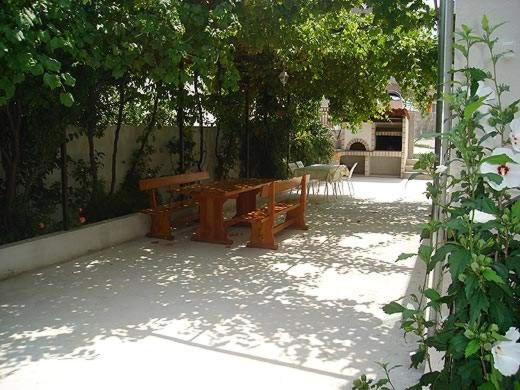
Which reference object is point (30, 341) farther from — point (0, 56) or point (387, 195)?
point (387, 195)

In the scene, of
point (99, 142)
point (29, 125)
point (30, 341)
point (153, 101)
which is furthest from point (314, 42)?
point (30, 341)

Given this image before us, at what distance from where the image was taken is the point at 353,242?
6.80 m

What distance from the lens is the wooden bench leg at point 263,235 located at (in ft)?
20.6

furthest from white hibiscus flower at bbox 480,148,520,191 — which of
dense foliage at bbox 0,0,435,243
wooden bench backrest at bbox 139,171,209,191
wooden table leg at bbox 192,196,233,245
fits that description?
wooden bench backrest at bbox 139,171,209,191

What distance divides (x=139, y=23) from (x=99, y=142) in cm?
330

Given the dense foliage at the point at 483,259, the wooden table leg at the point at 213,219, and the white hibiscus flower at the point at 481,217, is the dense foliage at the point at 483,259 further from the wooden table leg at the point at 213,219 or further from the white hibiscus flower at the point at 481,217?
the wooden table leg at the point at 213,219

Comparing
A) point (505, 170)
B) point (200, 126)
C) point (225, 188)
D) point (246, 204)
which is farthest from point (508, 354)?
point (200, 126)

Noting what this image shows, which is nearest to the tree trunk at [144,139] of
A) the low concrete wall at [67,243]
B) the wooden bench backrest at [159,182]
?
the wooden bench backrest at [159,182]

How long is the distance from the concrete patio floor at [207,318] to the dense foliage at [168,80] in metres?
1.23

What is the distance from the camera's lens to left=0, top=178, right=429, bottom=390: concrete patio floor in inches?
121

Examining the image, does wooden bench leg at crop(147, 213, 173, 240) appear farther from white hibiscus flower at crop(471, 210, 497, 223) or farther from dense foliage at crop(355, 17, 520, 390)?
white hibiscus flower at crop(471, 210, 497, 223)

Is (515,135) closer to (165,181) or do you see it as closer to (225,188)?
(225,188)

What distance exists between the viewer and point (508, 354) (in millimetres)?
1326

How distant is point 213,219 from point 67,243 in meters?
1.78
